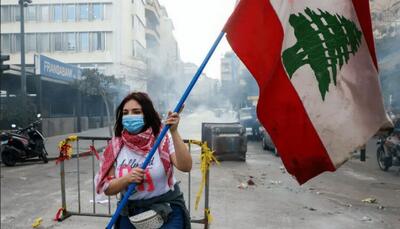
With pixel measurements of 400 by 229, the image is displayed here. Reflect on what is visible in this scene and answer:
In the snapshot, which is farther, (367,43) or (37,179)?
(37,179)

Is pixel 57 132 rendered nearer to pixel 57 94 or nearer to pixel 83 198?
pixel 57 94

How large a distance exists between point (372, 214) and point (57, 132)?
17.5 metres

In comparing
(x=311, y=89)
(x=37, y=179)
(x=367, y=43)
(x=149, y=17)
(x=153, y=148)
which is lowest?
(x=37, y=179)

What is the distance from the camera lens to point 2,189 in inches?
297

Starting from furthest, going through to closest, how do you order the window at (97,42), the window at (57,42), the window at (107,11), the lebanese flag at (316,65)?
the window at (57,42), the window at (97,42), the window at (107,11), the lebanese flag at (316,65)

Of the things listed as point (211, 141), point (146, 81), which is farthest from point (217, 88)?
point (211, 141)

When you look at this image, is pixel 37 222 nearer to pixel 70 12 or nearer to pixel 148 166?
pixel 148 166

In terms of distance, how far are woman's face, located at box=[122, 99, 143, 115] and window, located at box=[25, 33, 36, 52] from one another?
3090 cm

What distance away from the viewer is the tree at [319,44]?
7.52ft

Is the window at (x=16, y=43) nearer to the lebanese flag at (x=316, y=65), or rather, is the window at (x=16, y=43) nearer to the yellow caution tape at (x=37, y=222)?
the yellow caution tape at (x=37, y=222)

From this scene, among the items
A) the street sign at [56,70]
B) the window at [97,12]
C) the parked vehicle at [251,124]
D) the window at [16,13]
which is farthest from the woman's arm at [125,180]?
the window at [16,13]

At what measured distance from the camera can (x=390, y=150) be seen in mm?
8945

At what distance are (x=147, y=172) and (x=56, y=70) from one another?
18444mm

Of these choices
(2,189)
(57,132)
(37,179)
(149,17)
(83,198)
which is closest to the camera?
(83,198)
